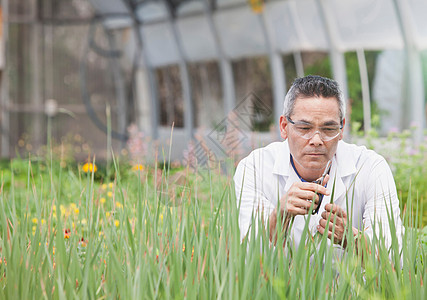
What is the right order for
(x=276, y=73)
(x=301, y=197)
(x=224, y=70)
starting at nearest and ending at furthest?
(x=301, y=197) → (x=276, y=73) → (x=224, y=70)

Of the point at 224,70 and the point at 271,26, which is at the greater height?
the point at 271,26

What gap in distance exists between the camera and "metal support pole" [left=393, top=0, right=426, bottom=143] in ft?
21.7

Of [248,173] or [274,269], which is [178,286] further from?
[248,173]

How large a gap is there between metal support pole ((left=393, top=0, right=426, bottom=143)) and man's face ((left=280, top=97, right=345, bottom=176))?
5029 mm

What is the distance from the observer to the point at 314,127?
1.91m

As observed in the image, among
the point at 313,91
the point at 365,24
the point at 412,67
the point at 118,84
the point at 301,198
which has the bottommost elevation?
the point at 301,198

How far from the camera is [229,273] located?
4.36 ft

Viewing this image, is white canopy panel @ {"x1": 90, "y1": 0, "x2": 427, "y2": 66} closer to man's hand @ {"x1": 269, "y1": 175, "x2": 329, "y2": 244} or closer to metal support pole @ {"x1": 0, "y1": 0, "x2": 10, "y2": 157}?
metal support pole @ {"x1": 0, "y1": 0, "x2": 10, "y2": 157}

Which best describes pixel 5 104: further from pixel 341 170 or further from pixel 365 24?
pixel 341 170

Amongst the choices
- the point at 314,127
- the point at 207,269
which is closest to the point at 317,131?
the point at 314,127

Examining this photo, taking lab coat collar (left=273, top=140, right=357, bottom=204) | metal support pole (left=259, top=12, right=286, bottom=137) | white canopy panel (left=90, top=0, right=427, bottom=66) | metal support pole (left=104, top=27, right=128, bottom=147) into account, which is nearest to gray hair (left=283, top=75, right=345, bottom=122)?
lab coat collar (left=273, top=140, right=357, bottom=204)

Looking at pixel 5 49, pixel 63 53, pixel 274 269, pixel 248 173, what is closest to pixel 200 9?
pixel 63 53

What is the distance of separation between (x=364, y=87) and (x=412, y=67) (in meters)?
0.68

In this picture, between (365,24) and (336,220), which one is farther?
(365,24)
